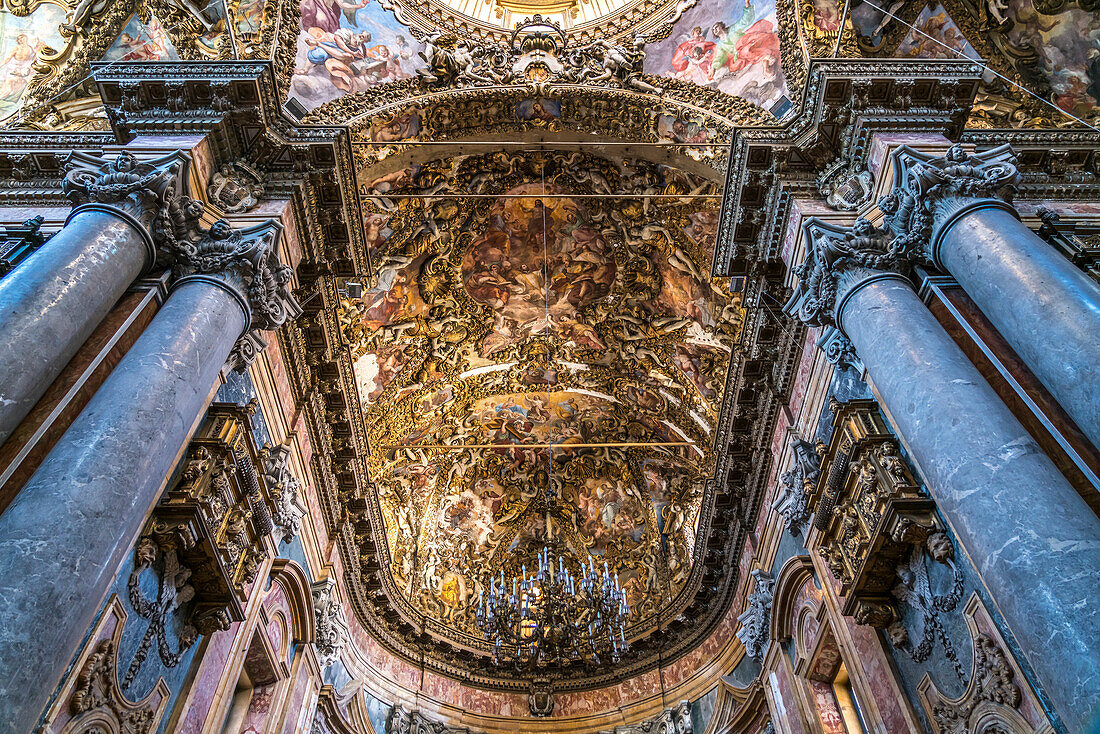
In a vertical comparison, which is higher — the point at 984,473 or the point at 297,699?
the point at 297,699

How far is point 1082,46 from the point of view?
8.23 m

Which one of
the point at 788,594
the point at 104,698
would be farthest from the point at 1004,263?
the point at 104,698

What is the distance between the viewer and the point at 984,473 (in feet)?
13.5

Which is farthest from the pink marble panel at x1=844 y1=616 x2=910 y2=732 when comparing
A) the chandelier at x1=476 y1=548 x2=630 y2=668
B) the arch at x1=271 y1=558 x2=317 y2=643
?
the arch at x1=271 y1=558 x2=317 y2=643

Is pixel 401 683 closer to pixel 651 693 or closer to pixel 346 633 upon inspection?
pixel 346 633

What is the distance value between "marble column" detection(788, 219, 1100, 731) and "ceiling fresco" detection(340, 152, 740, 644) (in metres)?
3.71

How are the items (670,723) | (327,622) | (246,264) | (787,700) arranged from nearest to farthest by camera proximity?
(246,264) → (787,700) → (327,622) → (670,723)

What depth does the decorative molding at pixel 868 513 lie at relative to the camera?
5.64 m

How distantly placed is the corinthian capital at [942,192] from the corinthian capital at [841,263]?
0.14 m

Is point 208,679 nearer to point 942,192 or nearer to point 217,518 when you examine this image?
point 217,518

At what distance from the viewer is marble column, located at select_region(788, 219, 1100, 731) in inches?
131

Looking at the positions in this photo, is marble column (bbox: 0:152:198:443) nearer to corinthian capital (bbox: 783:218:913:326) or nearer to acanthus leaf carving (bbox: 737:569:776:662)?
corinthian capital (bbox: 783:218:913:326)

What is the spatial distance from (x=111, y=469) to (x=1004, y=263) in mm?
5953

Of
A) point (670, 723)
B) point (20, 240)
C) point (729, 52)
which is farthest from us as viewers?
point (670, 723)
